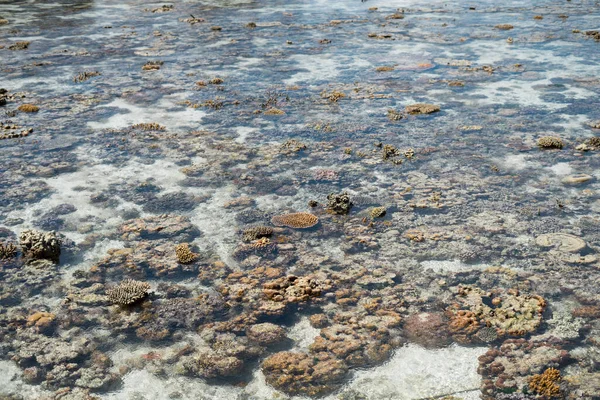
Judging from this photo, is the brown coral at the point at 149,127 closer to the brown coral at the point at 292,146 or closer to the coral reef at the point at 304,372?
the brown coral at the point at 292,146

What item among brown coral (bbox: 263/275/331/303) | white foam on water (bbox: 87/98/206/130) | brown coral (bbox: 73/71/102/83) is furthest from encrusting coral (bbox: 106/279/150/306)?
brown coral (bbox: 73/71/102/83)

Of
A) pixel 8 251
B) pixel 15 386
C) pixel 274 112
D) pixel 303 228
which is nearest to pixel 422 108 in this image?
pixel 274 112

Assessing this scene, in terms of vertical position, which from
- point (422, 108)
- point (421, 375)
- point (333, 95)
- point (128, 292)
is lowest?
point (421, 375)

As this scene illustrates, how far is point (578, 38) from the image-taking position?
71.3 ft

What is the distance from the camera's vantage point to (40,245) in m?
8.80

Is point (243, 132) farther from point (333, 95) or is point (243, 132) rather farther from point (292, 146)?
point (333, 95)

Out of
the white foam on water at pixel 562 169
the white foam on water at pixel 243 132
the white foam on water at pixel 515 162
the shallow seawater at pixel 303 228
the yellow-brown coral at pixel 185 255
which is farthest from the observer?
the white foam on water at pixel 243 132

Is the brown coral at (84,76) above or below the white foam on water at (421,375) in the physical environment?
above

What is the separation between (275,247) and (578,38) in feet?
60.7

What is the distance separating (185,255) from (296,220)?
2.13 meters

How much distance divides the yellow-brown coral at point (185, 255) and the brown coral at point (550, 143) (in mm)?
8341

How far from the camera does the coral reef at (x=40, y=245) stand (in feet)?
28.9

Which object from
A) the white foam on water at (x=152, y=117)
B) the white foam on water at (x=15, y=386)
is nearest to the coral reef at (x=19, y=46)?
the white foam on water at (x=152, y=117)

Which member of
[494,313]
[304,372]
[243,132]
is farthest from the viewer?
[243,132]
